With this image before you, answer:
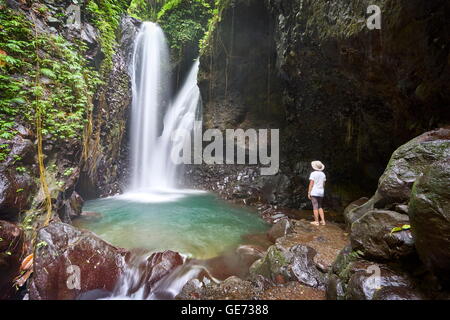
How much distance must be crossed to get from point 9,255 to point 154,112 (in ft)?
38.3

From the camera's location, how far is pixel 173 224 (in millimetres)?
6664

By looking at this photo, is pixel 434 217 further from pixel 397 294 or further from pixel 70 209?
pixel 70 209

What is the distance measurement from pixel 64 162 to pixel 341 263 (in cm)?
672

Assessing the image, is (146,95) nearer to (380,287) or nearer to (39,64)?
(39,64)

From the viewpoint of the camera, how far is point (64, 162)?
18.6 ft

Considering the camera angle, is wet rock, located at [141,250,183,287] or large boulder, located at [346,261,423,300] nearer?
large boulder, located at [346,261,423,300]

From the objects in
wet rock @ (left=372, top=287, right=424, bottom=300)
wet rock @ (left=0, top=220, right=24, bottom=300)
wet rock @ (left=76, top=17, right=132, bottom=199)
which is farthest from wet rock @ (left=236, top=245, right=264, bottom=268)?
wet rock @ (left=76, top=17, right=132, bottom=199)

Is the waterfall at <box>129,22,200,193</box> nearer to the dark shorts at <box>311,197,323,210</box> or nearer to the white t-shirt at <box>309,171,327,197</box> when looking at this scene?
the dark shorts at <box>311,197,323,210</box>

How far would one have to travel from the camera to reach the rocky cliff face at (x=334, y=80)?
3.93 m

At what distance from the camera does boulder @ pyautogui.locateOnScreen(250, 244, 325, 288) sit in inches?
123

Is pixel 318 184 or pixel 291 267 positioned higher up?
pixel 318 184

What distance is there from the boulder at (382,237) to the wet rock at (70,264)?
3946mm

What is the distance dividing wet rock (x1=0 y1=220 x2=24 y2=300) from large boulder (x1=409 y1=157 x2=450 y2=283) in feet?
16.9

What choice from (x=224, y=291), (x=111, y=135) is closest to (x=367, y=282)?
(x=224, y=291)
